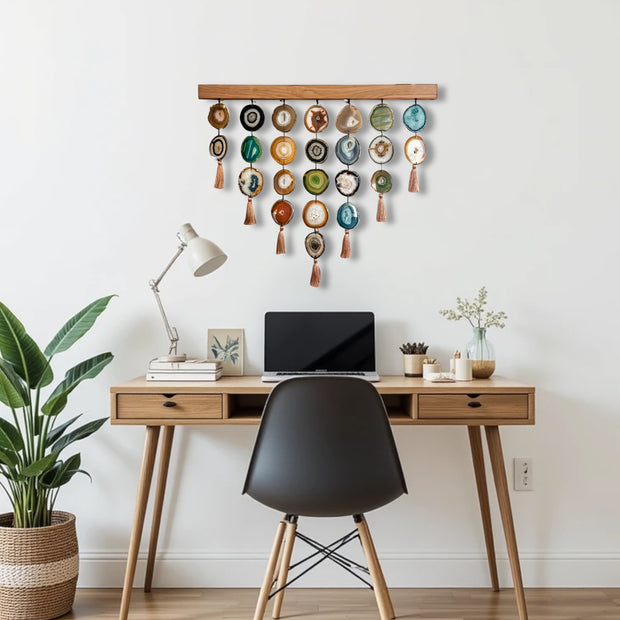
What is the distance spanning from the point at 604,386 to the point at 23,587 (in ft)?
7.34

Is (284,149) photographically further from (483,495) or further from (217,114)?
(483,495)

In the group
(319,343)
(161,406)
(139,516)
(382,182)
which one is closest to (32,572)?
(139,516)

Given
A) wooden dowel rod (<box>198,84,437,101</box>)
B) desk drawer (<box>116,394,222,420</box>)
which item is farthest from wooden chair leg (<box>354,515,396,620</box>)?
wooden dowel rod (<box>198,84,437,101</box>)

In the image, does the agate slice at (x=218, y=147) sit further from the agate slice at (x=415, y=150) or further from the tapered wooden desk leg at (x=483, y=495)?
the tapered wooden desk leg at (x=483, y=495)

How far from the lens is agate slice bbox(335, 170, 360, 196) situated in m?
2.67

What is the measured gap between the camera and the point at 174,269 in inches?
105

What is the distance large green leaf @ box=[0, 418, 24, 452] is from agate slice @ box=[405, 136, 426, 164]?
1.74 meters

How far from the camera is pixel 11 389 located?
88.4 inches

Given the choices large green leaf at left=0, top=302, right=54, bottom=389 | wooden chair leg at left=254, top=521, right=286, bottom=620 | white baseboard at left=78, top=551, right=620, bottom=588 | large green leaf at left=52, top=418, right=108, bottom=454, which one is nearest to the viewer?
wooden chair leg at left=254, top=521, right=286, bottom=620

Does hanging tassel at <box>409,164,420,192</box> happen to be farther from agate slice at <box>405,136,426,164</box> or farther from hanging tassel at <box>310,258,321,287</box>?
hanging tassel at <box>310,258,321,287</box>

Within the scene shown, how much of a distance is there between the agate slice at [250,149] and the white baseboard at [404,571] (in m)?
1.54

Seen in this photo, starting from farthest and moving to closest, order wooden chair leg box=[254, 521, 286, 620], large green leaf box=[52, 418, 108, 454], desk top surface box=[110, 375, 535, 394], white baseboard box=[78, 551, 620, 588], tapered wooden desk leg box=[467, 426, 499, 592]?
white baseboard box=[78, 551, 620, 588] → tapered wooden desk leg box=[467, 426, 499, 592] → large green leaf box=[52, 418, 108, 454] → desk top surface box=[110, 375, 535, 394] → wooden chair leg box=[254, 521, 286, 620]

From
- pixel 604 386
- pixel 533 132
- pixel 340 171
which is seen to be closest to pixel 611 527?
pixel 604 386

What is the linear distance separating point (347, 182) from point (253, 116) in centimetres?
45
